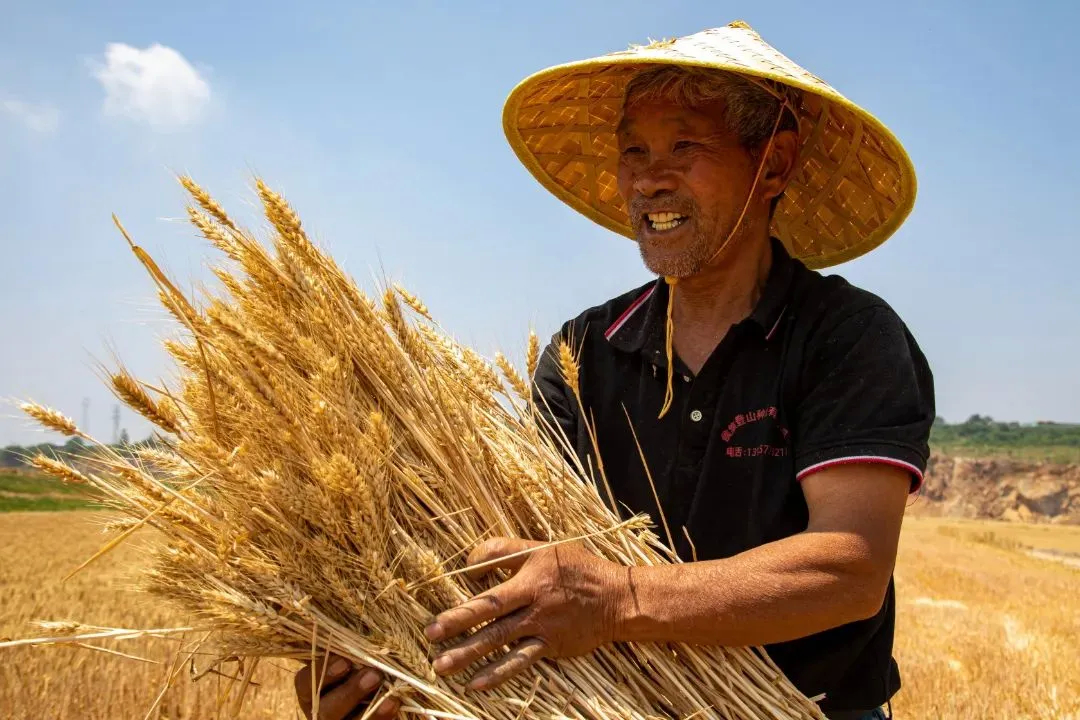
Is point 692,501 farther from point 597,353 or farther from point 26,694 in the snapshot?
point 26,694

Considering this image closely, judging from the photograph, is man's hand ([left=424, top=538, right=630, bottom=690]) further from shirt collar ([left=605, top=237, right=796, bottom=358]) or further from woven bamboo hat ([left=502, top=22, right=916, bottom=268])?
woven bamboo hat ([left=502, top=22, right=916, bottom=268])

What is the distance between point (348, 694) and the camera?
4.43ft

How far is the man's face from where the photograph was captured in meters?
1.91

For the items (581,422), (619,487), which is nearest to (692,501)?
(619,487)

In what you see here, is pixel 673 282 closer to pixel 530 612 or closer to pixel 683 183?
pixel 683 183

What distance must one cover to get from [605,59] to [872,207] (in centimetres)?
84

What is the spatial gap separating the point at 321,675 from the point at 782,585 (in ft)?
2.36

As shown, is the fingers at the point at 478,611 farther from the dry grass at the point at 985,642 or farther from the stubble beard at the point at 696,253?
the dry grass at the point at 985,642

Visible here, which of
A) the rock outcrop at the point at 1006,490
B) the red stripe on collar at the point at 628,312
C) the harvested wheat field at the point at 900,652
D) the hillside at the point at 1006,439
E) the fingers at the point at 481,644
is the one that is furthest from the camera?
the hillside at the point at 1006,439

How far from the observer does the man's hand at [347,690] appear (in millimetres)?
1329

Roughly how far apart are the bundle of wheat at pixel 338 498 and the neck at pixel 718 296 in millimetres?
493

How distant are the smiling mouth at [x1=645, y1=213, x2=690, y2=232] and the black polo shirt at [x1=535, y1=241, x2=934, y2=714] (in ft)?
0.76

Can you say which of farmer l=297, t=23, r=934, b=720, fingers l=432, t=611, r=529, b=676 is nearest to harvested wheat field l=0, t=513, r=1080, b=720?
fingers l=432, t=611, r=529, b=676

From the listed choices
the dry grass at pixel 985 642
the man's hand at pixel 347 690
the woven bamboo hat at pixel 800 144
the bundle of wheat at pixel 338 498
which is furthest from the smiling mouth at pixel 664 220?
the dry grass at pixel 985 642
